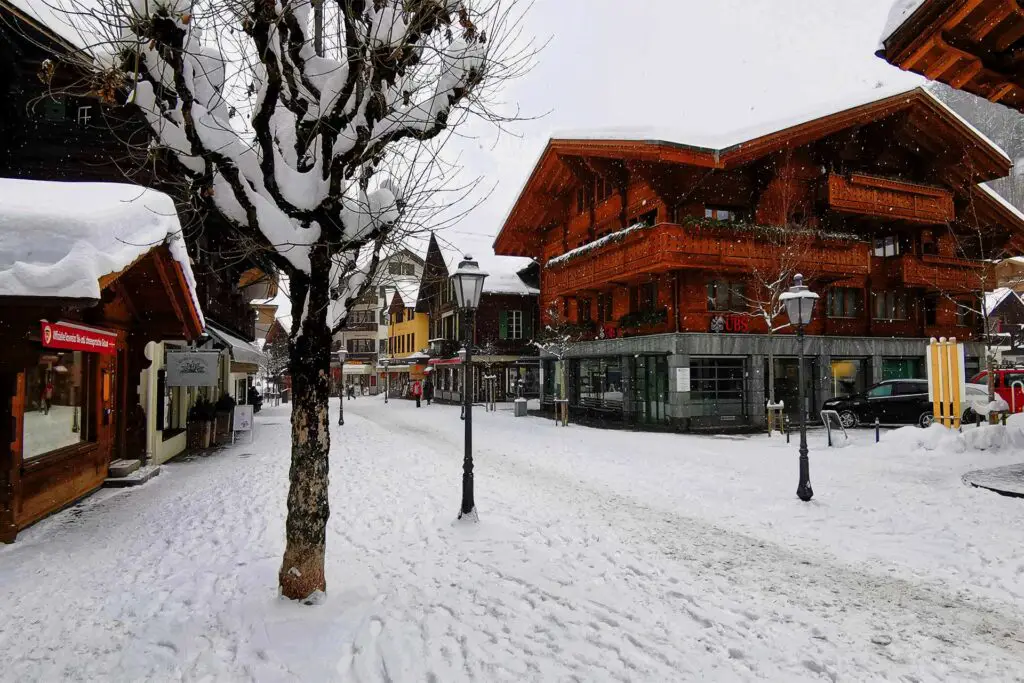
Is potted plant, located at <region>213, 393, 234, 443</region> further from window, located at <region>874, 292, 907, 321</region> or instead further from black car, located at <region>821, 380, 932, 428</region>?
window, located at <region>874, 292, 907, 321</region>

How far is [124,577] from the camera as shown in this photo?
6.01 m

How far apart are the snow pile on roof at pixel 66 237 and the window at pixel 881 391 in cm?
2213

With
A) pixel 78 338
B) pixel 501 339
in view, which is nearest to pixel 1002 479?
pixel 78 338

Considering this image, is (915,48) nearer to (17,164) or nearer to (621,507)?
(621,507)

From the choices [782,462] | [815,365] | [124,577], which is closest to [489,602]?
[124,577]

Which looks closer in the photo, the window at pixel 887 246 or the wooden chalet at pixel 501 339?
the window at pixel 887 246

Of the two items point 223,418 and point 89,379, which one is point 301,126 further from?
point 223,418

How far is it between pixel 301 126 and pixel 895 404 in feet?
71.2

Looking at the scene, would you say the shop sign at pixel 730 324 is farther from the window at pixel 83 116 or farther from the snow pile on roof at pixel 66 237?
the window at pixel 83 116

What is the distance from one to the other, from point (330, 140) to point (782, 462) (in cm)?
1238

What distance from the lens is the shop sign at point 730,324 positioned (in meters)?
22.5

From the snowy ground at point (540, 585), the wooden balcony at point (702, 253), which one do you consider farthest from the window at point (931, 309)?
the snowy ground at point (540, 585)

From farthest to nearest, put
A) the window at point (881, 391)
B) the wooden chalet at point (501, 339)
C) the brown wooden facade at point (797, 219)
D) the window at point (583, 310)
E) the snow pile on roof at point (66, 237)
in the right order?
the wooden chalet at point (501, 339), the window at point (583, 310), the brown wooden facade at point (797, 219), the window at point (881, 391), the snow pile on roof at point (66, 237)

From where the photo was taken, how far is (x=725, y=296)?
76.0 feet
